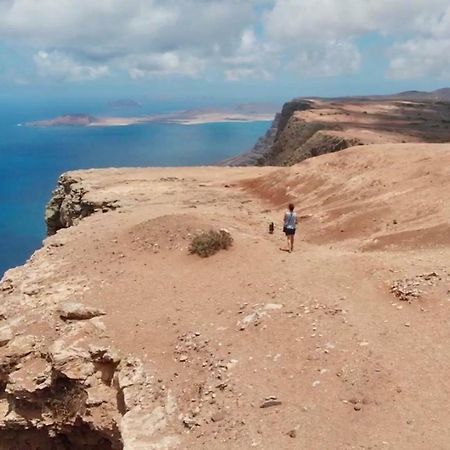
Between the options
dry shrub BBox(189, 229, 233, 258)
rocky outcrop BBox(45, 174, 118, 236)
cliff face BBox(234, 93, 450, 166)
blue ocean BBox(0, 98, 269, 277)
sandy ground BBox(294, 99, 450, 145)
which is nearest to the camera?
dry shrub BBox(189, 229, 233, 258)

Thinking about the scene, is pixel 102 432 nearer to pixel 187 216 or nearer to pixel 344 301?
pixel 344 301

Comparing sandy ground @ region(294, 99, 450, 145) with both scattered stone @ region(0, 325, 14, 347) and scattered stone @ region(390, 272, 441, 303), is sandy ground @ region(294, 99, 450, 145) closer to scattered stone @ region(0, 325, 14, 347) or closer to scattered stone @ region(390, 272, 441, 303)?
scattered stone @ region(390, 272, 441, 303)

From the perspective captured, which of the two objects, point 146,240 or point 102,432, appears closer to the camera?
point 102,432

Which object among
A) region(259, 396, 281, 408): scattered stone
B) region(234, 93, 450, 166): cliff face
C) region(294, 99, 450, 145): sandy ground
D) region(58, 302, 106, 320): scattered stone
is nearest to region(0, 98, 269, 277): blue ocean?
region(234, 93, 450, 166): cliff face

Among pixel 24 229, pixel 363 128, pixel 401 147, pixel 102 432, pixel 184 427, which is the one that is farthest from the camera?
pixel 24 229

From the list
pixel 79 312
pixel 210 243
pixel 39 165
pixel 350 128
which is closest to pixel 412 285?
pixel 210 243

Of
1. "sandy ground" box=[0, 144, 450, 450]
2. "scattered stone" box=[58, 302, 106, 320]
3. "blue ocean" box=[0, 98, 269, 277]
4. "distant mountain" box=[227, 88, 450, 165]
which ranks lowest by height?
"blue ocean" box=[0, 98, 269, 277]

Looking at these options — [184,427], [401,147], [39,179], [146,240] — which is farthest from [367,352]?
[39,179]
